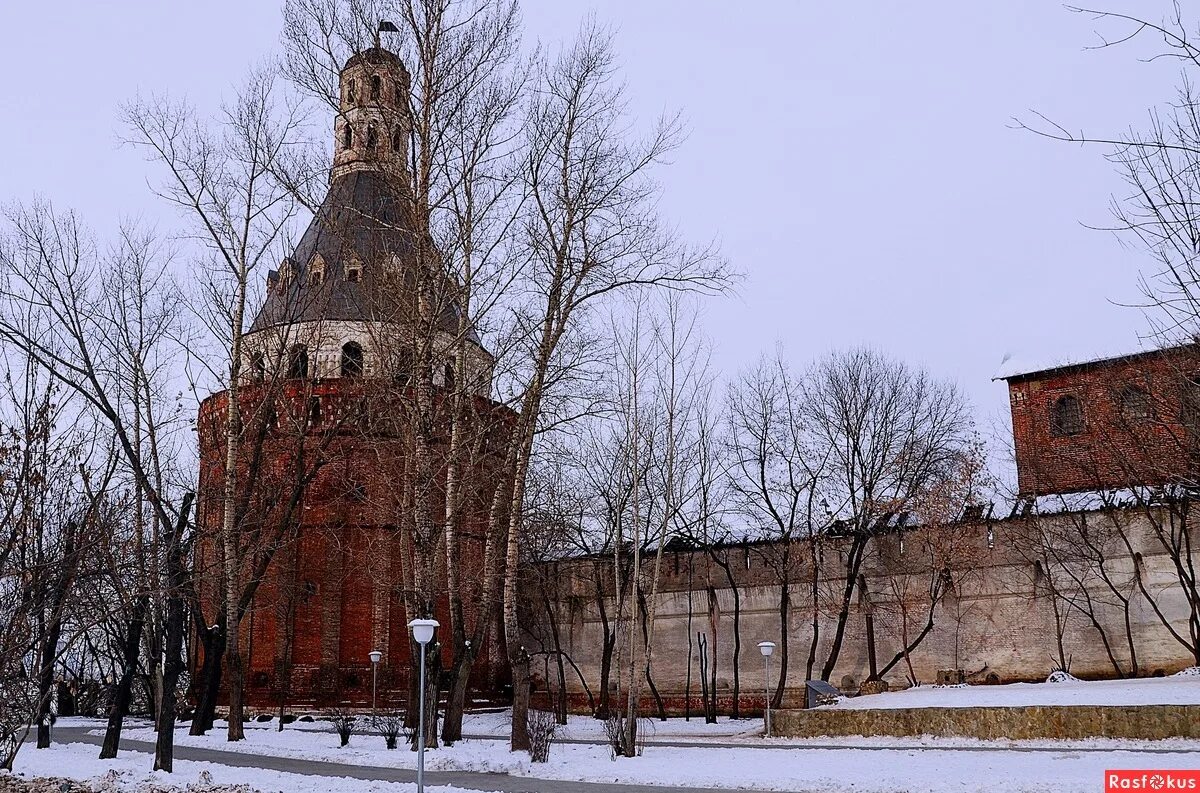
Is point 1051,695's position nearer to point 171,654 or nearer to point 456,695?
point 456,695

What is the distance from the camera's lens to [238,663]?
2019 cm

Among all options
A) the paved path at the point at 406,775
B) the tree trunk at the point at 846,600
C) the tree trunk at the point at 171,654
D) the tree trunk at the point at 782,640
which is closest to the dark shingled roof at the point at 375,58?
the tree trunk at the point at 171,654

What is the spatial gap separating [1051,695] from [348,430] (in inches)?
625

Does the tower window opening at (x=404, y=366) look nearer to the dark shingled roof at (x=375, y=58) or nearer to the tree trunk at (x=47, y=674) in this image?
the dark shingled roof at (x=375, y=58)

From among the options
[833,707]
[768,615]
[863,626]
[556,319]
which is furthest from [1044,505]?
[556,319]

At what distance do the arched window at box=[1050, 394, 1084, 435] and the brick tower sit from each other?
1560cm

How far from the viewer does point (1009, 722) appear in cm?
1711

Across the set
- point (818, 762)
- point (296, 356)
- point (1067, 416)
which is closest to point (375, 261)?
point (296, 356)

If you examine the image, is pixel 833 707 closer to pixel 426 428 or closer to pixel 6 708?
pixel 426 428

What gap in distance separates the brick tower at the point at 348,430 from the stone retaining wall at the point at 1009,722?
655 centimetres

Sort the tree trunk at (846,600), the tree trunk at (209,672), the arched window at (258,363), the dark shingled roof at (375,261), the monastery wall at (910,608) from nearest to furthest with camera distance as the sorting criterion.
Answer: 1. the dark shingled roof at (375,261)
2. the arched window at (258,363)
3. the tree trunk at (209,672)
4. the monastery wall at (910,608)
5. the tree trunk at (846,600)

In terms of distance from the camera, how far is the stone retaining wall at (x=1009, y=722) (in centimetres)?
1580

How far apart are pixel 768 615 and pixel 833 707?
318 inches

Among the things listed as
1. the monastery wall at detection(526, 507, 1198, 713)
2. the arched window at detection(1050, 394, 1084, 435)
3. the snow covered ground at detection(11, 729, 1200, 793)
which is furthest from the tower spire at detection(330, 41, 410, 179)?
the arched window at detection(1050, 394, 1084, 435)
